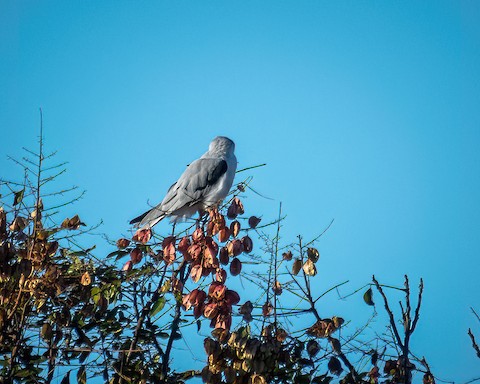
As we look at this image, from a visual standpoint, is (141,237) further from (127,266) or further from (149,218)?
(149,218)

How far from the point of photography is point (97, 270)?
12.9 ft

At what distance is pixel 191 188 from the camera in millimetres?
6031

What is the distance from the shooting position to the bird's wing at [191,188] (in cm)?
589

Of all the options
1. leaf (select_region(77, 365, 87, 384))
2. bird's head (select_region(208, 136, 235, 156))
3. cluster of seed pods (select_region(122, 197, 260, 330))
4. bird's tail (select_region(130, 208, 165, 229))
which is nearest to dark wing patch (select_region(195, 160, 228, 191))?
bird's head (select_region(208, 136, 235, 156))

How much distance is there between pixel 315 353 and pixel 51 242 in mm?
1544

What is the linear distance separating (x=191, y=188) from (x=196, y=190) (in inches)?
1.8

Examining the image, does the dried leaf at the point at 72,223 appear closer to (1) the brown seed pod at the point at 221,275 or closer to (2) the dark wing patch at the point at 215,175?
(1) the brown seed pod at the point at 221,275

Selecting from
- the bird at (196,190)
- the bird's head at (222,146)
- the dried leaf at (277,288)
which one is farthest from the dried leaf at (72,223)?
the bird's head at (222,146)

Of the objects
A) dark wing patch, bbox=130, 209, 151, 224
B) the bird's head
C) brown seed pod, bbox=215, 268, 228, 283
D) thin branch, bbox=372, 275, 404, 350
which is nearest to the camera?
thin branch, bbox=372, 275, 404, 350

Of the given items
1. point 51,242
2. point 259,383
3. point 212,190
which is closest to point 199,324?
point 259,383

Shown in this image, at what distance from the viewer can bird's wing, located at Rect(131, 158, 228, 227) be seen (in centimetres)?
589

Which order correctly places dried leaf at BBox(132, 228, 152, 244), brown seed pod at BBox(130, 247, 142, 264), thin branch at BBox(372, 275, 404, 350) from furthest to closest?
dried leaf at BBox(132, 228, 152, 244) → brown seed pod at BBox(130, 247, 142, 264) → thin branch at BBox(372, 275, 404, 350)

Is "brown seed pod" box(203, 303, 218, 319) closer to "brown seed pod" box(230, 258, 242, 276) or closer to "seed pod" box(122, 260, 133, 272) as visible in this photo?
"brown seed pod" box(230, 258, 242, 276)

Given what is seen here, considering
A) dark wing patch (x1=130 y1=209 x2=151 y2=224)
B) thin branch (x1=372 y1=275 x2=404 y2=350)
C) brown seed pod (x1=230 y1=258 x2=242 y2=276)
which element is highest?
dark wing patch (x1=130 y1=209 x2=151 y2=224)
